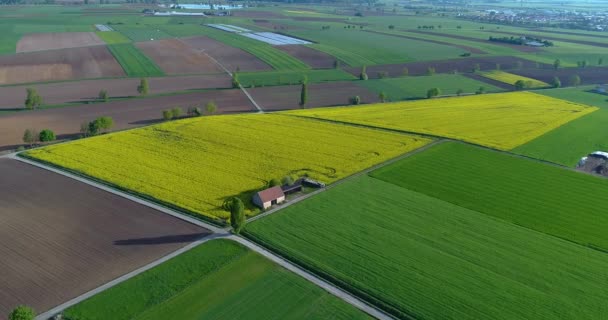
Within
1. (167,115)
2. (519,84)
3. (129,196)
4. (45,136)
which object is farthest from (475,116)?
(45,136)

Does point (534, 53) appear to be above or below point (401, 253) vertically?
above

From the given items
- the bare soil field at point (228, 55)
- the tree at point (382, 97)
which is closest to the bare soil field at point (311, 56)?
the bare soil field at point (228, 55)

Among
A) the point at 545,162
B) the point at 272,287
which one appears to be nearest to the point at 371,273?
the point at 272,287

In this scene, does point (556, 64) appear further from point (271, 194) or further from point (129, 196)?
point (129, 196)

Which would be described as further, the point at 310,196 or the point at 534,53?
the point at 534,53

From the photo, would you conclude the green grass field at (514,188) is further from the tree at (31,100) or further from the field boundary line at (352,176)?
the tree at (31,100)

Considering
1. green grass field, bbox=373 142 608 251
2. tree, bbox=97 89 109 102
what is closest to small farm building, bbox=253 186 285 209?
green grass field, bbox=373 142 608 251

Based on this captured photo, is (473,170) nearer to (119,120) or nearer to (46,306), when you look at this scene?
(46,306)
